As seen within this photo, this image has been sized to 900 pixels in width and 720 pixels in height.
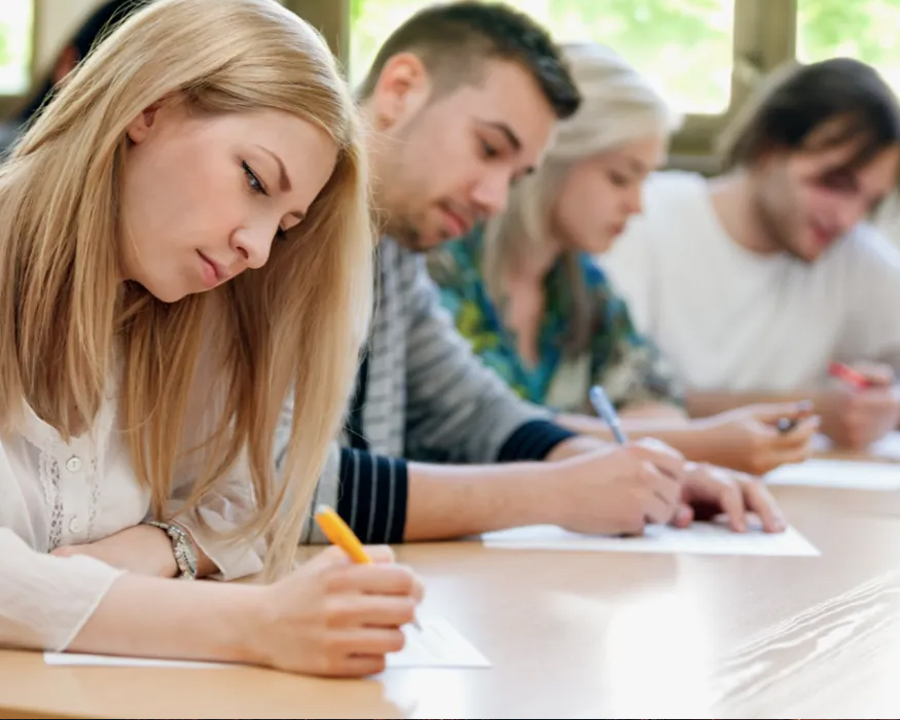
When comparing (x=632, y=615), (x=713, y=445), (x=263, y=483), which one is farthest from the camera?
(x=713, y=445)

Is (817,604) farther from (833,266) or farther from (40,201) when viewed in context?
(833,266)

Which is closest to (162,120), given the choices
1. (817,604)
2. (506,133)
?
(817,604)

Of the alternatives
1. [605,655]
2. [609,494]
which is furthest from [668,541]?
[605,655]

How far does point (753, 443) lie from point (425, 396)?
462 mm

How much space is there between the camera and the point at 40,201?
3.46 ft

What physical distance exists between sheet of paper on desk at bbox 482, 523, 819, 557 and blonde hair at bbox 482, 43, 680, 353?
92 cm

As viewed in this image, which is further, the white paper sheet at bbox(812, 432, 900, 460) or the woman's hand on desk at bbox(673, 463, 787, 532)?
the white paper sheet at bbox(812, 432, 900, 460)

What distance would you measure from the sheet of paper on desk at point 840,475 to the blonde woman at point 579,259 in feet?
0.87

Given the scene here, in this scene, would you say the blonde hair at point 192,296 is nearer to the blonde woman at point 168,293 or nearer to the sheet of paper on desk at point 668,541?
the blonde woman at point 168,293

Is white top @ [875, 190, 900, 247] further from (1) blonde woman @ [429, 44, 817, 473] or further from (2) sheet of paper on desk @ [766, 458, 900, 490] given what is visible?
(2) sheet of paper on desk @ [766, 458, 900, 490]

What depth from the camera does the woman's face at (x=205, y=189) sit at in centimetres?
104

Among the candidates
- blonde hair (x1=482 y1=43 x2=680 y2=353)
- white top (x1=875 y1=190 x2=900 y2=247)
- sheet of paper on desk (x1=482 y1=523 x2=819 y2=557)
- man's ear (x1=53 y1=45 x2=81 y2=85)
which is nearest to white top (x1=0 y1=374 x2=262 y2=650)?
sheet of paper on desk (x1=482 y1=523 x2=819 y2=557)

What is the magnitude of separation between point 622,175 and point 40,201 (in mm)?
1502

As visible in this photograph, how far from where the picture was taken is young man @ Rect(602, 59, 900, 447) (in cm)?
270
